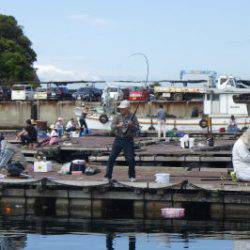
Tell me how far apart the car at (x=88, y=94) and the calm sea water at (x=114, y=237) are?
4675cm

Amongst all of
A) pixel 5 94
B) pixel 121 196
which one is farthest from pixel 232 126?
pixel 5 94

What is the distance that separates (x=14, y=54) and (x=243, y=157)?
5990 centimetres

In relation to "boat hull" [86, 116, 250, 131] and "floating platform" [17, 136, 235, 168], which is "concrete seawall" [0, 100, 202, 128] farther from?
"floating platform" [17, 136, 235, 168]

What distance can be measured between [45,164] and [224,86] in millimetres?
25105

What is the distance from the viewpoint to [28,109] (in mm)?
59281

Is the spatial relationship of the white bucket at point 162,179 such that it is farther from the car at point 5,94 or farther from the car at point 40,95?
the car at point 40,95

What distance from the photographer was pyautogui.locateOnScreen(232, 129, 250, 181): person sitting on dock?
1811 cm

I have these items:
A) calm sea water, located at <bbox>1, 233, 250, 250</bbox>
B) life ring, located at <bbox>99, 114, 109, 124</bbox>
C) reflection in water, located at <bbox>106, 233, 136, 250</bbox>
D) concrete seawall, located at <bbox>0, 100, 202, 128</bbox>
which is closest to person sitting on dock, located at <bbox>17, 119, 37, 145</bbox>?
calm sea water, located at <bbox>1, 233, 250, 250</bbox>

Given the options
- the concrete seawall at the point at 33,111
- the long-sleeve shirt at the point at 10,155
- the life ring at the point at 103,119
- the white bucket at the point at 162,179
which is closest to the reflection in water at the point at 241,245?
the white bucket at the point at 162,179

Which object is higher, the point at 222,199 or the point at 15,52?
the point at 15,52

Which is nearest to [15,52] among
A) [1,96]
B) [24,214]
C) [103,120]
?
[1,96]

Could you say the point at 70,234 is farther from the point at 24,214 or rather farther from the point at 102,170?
the point at 102,170

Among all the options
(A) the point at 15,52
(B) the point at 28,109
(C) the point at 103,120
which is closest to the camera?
(C) the point at 103,120

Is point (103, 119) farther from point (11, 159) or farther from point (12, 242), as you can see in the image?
point (12, 242)
